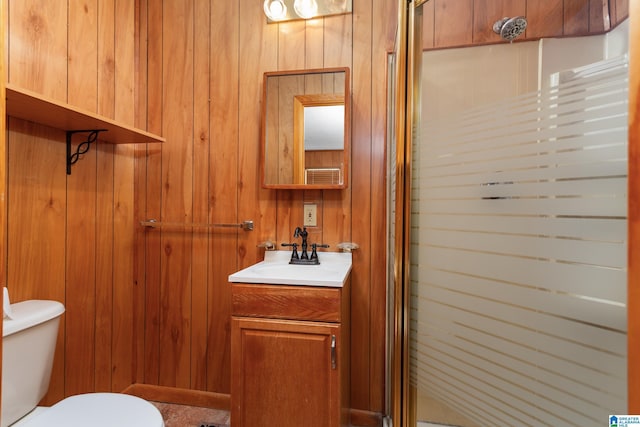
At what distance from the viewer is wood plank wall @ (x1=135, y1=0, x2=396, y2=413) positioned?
158 centimetres

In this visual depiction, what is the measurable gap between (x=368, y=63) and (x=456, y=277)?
1205mm

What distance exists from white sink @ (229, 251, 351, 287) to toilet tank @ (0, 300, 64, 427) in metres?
0.65

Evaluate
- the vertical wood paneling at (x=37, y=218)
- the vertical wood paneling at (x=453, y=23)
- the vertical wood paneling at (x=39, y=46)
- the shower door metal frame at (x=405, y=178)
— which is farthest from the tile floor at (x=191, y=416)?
the vertical wood paneling at (x=453, y=23)

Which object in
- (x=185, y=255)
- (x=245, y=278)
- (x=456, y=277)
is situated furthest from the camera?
(x=185, y=255)

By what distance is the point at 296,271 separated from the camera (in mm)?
1436

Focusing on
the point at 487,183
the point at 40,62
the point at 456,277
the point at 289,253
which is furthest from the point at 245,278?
the point at 40,62

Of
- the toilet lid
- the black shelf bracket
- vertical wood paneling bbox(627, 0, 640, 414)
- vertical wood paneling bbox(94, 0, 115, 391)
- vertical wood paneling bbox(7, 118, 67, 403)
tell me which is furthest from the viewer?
vertical wood paneling bbox(94, 0, 115, 391)

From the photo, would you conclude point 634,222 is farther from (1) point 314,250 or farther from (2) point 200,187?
(2) point 200,187

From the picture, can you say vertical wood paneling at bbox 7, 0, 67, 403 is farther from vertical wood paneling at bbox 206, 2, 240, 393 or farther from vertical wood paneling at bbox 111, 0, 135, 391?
vertical wood paneling at bbox 206, 2, 240, 393

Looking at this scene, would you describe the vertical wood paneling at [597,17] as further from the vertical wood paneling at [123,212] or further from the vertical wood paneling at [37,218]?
the vertical wood paneling at [123,212]

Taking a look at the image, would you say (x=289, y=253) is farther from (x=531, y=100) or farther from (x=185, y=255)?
(x=531, y=100)

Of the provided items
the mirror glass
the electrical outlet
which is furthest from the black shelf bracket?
the electrical outlet

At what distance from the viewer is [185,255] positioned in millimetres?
1718

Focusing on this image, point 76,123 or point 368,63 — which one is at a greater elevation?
point 368,63
